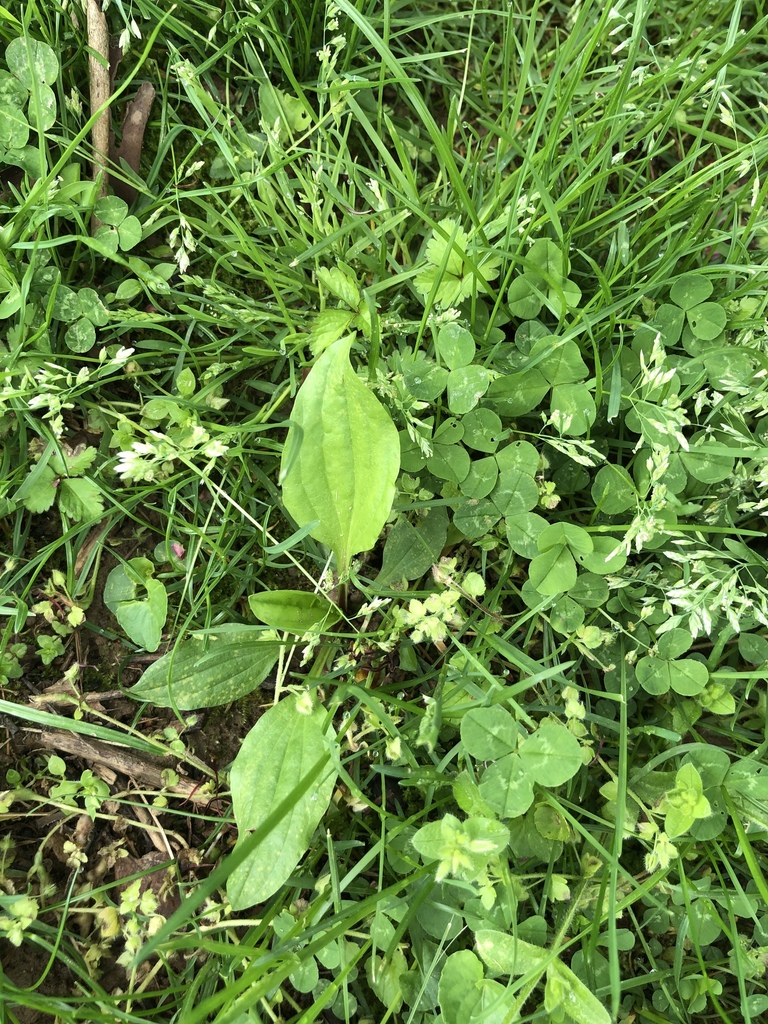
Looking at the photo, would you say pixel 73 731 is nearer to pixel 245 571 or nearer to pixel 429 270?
pixel 245 571

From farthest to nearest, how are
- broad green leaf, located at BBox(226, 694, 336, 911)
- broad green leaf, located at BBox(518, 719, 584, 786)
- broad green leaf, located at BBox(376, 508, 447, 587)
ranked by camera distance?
broad green leaf, located at BBox(376, 508, 447, 587) → broad green leaf, located at BBox(226, 694, 336, 911) → broad green leaf, located at BBox(518, 719, 584, 786)

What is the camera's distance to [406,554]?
1729 mm

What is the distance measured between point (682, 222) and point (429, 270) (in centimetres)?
60

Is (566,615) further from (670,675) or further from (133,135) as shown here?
(133,135)

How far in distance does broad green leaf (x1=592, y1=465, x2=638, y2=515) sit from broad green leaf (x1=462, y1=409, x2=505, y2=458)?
0.27 metres

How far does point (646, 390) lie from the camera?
5.31 feet

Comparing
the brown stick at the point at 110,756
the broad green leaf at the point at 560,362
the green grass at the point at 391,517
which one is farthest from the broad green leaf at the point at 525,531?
the brown stick at the point at 110,756

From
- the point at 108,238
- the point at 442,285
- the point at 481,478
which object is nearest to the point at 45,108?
the point at 108,238

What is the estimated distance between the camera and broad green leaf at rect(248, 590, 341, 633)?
64.0 inches

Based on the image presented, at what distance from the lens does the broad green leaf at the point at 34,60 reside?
1.70 meters

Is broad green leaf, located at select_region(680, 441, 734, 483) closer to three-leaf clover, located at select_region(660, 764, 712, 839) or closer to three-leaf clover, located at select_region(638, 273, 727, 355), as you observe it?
three-leaf clover, located at select_region(638, 273, 727, 355)

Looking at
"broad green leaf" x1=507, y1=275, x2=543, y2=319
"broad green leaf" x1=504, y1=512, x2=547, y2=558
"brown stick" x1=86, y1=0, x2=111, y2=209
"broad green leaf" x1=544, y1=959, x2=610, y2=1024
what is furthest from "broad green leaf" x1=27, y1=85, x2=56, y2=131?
"broad green leaf" x1=544, y1=959, x2=610, y2=1024

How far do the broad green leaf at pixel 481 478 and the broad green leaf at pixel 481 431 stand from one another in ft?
0.10

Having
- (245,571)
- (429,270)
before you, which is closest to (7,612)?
(245,571)
